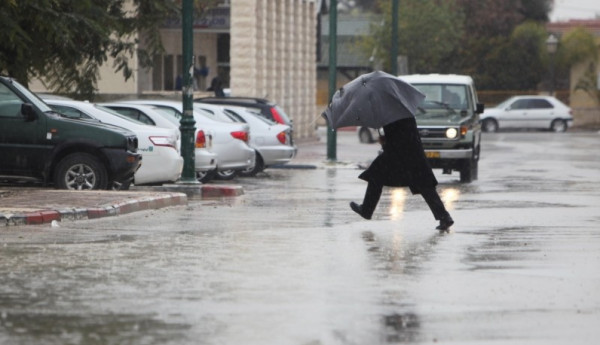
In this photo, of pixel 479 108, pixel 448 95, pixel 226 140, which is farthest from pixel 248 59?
pixel 226 140

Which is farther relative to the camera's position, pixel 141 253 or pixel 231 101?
pixel 231 101

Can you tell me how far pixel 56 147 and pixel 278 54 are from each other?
28203 millimetres

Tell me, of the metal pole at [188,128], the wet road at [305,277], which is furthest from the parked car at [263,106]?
the wet road at [305,277]

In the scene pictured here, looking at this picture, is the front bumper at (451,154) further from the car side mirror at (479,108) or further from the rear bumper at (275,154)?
the rear bumper at (275,154)

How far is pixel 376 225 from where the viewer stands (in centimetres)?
1744

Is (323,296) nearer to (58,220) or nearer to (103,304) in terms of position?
(103,304)

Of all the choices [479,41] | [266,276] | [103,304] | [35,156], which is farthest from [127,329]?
[479,41]

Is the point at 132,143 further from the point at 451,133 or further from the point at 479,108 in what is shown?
the point at 479,108

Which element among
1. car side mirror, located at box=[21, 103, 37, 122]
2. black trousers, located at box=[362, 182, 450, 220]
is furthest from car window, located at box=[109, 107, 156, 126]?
black trousers, located at box=[362, 182, 450, 220]

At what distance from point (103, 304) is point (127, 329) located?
1.09m

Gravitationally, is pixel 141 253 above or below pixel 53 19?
below

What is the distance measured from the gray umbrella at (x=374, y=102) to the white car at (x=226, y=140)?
9013mm

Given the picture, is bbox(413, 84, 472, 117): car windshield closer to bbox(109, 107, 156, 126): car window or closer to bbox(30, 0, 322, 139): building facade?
bbox(109, 107, 156, 126): car window

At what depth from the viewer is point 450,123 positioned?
28047 mm
